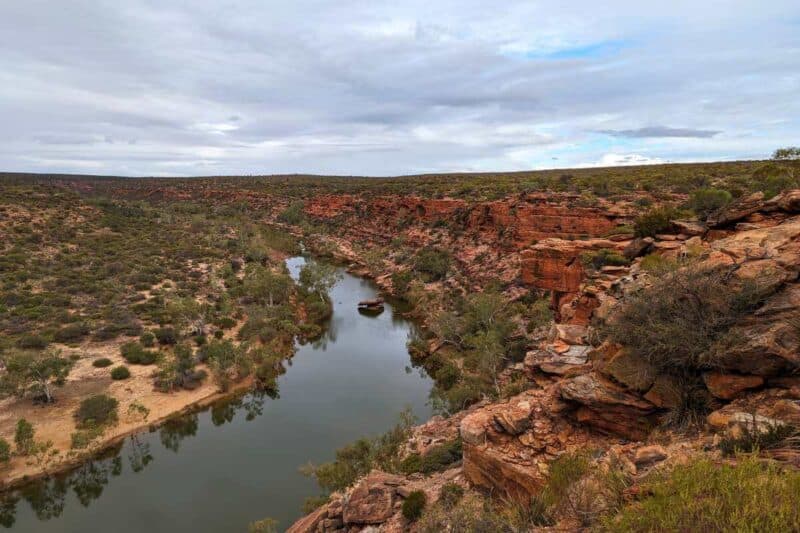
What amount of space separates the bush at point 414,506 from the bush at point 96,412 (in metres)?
18.0

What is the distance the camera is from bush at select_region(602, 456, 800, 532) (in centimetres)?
459

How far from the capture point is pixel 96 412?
2225cm

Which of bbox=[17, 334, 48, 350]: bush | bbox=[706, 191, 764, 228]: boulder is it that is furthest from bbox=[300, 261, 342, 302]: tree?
bbox=[706, 191, 764, 228]: boulder

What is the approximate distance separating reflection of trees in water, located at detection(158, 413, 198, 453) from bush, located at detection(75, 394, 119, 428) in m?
2.48

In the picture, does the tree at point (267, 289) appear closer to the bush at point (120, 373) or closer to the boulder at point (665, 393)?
the bush at point (120, 373)

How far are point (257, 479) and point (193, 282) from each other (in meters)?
27.9

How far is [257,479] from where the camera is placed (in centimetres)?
1969

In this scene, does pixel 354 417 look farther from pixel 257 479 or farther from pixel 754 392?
pixel 754 392

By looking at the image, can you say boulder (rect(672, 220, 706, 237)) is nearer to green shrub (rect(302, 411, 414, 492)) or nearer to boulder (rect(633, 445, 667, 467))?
boulder (rect(633, 445, 667, 467))

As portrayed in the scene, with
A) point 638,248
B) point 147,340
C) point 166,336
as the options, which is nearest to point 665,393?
point 638,248

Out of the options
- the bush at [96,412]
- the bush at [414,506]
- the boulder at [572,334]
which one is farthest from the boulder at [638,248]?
the bush at [96,412]

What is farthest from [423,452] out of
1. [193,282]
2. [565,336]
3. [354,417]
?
[193,282]

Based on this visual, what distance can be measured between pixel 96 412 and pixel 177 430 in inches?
156

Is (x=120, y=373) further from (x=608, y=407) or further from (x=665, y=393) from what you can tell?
(x=665, y=393)
